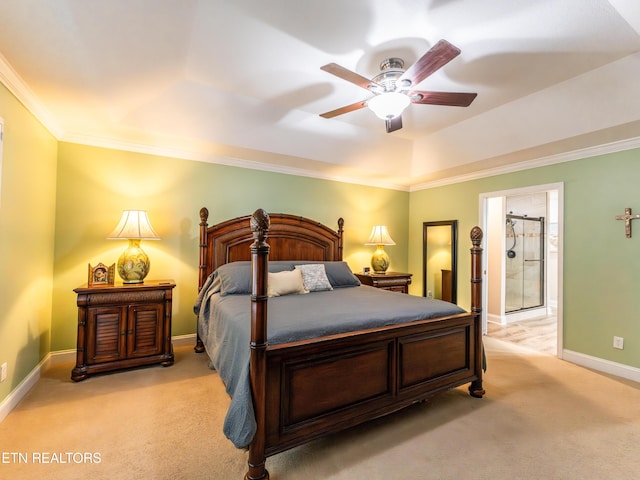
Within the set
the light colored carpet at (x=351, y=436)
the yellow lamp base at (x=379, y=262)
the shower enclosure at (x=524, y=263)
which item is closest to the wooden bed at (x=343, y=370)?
the light colored carpet at (x=351, y=436)

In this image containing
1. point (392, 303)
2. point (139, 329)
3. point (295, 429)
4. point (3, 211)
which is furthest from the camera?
point (139, 329)

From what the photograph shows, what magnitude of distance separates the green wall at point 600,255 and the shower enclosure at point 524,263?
1842 mm

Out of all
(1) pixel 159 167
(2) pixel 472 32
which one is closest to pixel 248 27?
(2) pixel 472 32

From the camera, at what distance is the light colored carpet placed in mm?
1692

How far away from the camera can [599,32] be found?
84.0 inches

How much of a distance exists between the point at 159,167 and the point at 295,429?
3169mm

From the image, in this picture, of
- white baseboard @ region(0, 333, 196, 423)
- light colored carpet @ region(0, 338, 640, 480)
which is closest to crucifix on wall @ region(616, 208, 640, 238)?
light colored carpet @ region(0, 338, 640, 480)

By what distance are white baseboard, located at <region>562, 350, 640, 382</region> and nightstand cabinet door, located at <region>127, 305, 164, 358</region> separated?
444 cm

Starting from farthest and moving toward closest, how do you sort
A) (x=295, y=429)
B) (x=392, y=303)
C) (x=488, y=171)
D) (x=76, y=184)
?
→ (x=488, y=171) < (x=76, y=184) < (x=392, y=303) < (x=295, y=429)

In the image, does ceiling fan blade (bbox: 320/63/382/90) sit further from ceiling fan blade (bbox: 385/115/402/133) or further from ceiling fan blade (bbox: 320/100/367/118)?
ceiling fan blade (bbox: 385/115/402/133)

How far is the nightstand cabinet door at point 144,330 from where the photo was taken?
9.61 ft

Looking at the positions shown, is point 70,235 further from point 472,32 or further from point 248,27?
point 472,32

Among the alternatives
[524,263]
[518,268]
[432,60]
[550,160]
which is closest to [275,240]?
[432,60]

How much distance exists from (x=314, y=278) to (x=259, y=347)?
6.05 feet
